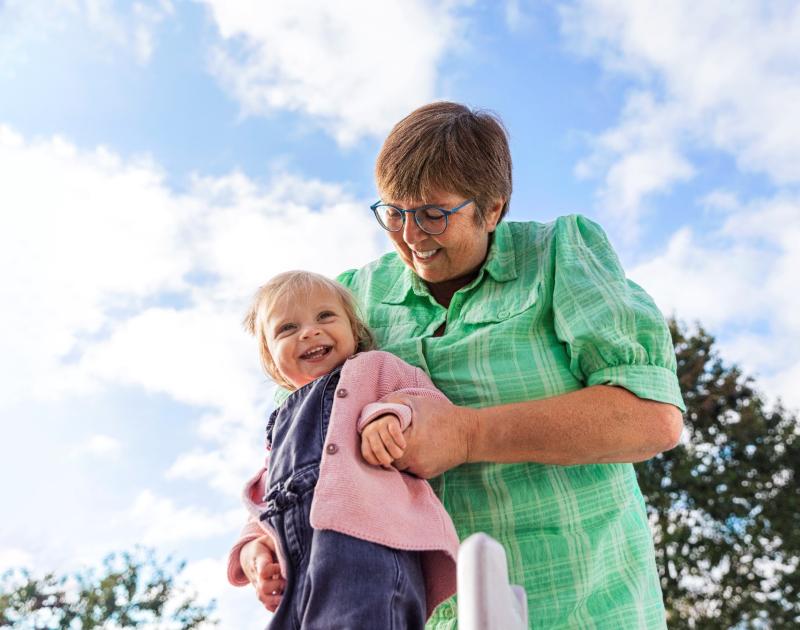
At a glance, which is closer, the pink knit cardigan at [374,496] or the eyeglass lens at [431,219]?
the pink knit cardigan at [374,496]

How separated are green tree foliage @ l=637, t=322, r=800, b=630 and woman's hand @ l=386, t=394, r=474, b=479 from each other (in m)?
15.5

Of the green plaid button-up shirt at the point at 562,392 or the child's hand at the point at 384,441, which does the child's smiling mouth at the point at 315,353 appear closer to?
the green plaid button-up shirt at the point at 562,392

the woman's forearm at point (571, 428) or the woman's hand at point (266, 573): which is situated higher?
the woman's forearm at point (571, 428)

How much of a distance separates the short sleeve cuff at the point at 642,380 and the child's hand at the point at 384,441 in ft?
1.93

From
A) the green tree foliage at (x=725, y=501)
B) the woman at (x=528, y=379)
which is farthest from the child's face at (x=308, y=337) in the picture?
the green tree foliage at (x=725, y=501)

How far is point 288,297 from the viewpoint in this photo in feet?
8.68

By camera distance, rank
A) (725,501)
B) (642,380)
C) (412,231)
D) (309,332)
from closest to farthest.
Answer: (642,380) → (309,332) → (412,231) → (725,501)

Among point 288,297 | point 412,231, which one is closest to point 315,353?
point 288,297

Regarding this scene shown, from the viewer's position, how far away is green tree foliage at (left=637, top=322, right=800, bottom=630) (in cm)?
1620

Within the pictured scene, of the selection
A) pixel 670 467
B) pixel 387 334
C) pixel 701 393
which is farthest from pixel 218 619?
pixel 387 334

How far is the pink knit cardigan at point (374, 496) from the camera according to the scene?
203cm

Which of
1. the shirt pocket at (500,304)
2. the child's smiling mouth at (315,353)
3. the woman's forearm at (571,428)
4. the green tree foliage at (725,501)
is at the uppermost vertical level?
the green tree foliage at (725,501)

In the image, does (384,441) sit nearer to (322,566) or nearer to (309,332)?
(322,566)

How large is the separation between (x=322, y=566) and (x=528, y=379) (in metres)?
0.81
